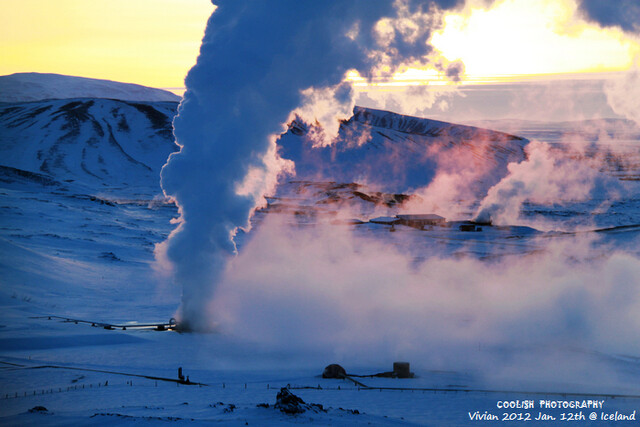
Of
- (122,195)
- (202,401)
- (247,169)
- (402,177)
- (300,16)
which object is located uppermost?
(402,177)

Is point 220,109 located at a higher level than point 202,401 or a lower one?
higher

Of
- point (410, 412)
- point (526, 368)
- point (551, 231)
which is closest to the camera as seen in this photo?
point (410, 412)

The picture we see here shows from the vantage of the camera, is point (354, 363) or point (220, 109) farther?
point (220, 109)

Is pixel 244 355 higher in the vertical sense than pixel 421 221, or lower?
lower

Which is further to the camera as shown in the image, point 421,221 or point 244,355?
point 421,221

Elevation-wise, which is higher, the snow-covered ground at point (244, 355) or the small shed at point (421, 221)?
the small shed at point (421, 221)

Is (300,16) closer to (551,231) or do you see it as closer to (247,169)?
(247,169)

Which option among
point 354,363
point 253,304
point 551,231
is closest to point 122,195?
point 551,231

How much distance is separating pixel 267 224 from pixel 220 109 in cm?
6334

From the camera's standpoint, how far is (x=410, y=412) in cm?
2656

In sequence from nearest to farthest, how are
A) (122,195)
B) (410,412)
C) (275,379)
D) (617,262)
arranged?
1. (410,412)
2. (275,379)
3. (617,262)
4. (122,195)

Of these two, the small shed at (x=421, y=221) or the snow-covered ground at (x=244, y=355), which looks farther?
the small shed at (x=421, y=221)

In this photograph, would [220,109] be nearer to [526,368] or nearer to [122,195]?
[526,368]

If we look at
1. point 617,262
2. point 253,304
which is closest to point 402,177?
point 617,262
